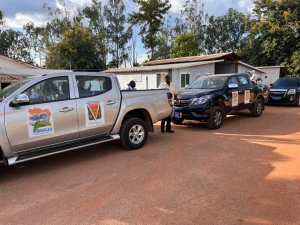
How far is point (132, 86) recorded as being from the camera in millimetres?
9234

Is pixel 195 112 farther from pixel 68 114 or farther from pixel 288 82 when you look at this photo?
pixel 288 82

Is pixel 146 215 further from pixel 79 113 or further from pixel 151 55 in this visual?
pixel 151 55

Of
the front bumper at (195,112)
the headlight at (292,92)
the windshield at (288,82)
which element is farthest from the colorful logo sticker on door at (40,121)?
the windshield at (288,82)

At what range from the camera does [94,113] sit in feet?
17.2

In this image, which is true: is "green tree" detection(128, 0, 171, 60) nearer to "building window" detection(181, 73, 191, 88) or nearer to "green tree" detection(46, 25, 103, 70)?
"green tree" detection(46, 25, 103, 70)

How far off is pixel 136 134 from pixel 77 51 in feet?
96.6

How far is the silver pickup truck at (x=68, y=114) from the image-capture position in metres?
4.26

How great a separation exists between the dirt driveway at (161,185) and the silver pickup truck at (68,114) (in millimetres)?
482

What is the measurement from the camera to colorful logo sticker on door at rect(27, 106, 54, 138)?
173 inches

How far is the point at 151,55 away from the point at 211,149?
134ft

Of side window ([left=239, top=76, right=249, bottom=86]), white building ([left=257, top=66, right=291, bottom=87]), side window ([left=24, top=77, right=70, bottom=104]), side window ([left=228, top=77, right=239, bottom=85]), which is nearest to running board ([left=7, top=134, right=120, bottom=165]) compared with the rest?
side window ([left=24, top=77, right=70, bottom=104])

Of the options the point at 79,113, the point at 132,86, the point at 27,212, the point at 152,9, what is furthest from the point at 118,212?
the point at 152,9

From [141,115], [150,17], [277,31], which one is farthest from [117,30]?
[141,115]

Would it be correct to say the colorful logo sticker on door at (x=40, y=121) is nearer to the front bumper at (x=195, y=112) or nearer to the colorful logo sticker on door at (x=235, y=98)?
the front bumper at (x=195, y=112)
